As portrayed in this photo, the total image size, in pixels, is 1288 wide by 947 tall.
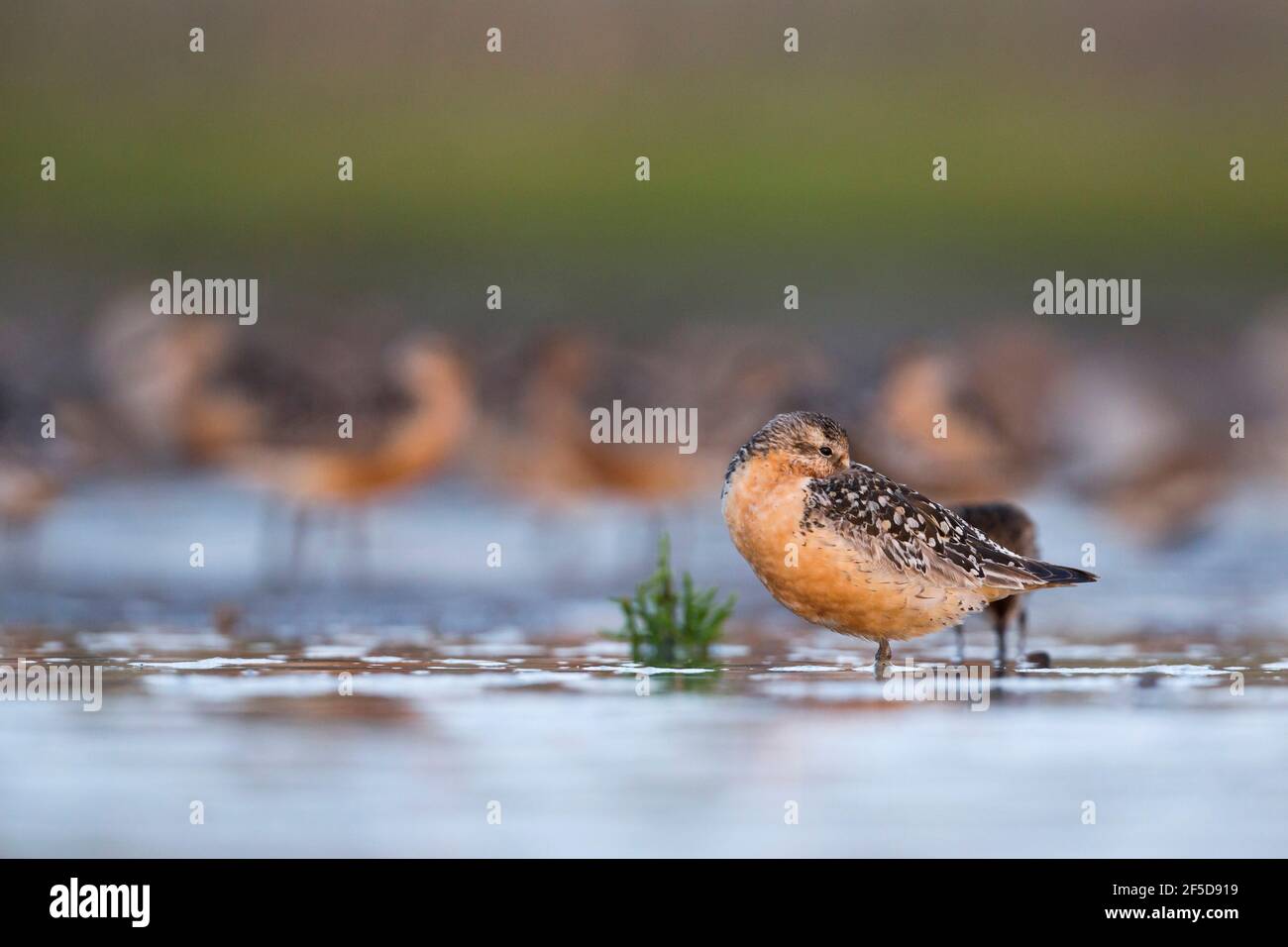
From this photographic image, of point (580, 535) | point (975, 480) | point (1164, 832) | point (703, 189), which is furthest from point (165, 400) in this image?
point (1164, 832)

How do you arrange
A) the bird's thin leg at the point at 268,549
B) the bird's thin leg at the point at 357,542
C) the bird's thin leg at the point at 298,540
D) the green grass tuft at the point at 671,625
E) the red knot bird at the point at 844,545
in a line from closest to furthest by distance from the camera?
the red knot bird at the point at 844,545 < the green grass tuft at the point at 671,625 < the bird's thin leg at the point at 268,549 < the bird's thin leg at the point at 298,540 < the bird's thin leg at the point at 357,542

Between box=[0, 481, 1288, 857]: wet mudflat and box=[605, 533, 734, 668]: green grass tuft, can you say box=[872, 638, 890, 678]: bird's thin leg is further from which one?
box=[605, 533, 734, 668]: green grass tuft

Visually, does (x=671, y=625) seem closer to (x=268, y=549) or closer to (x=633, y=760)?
(x=633, y=760)

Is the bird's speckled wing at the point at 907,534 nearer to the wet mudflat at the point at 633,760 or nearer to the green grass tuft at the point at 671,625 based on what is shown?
the wet mudflat at the point at 633,760

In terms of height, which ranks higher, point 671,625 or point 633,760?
point 671,625

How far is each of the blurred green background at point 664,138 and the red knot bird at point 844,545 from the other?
1406 cm

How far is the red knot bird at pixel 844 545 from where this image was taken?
842 cm

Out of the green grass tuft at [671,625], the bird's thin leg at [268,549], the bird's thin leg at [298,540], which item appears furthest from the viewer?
the bird's thin leg at [298,540]

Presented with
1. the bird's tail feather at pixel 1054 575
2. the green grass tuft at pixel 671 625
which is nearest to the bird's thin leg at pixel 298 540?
the green grass tuft at pixel 671 625

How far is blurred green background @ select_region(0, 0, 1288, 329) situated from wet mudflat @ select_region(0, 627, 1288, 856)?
14231 mm

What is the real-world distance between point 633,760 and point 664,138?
17869 millimetres

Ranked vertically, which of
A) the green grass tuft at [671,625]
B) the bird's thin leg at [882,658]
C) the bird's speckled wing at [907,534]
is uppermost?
the bird's speckled wing at [907,534]

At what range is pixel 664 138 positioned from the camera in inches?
948

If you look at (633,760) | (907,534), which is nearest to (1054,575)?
(907,534)
